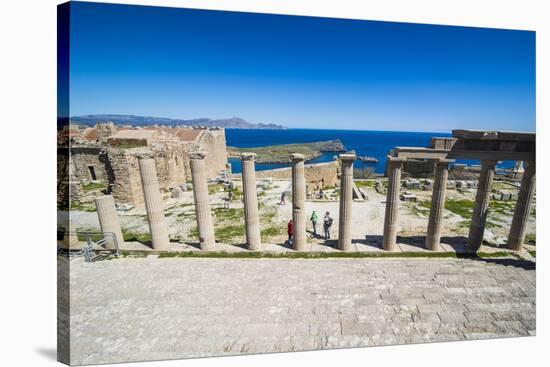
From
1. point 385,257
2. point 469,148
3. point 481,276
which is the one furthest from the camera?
point 385,257

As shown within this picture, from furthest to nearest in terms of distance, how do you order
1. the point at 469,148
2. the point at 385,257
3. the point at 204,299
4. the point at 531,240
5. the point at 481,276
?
the point at 531,240
the point at 385,257
the point at 469,148
the point at 481,276
the point at 204,299

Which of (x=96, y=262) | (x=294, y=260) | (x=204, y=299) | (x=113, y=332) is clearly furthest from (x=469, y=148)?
(x=96, y=262)

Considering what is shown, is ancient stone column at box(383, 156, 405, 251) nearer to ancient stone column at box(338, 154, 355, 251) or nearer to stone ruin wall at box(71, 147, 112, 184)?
ancient stone column at box(338, 154, 355, 251)

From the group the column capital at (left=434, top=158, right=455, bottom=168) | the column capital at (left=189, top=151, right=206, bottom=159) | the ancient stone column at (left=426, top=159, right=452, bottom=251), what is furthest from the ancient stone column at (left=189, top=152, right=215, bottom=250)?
the ancient stone column at (left=426, top=159, right=452, bottom=251)

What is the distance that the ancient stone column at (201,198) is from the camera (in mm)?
8648

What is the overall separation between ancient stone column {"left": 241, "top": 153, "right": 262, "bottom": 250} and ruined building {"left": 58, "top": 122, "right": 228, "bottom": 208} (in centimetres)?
607

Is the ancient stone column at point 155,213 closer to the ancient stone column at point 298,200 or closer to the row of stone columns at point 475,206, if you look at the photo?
the ancient stone column at point 298,200

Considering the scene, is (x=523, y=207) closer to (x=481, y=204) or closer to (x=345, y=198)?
(x=481, y=204)

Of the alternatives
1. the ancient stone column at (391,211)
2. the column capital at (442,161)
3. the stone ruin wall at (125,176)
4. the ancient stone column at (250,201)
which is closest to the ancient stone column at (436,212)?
the column capital at (442,161)

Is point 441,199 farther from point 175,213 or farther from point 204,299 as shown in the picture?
point 175,213

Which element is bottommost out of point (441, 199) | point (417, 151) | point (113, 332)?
point (113, 332)

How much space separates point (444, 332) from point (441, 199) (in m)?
4.17

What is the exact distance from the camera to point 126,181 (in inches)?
624

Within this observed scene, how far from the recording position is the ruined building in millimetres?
15828
